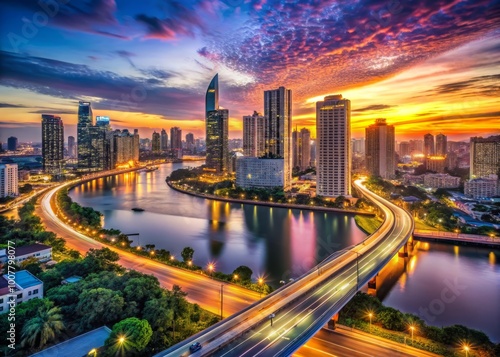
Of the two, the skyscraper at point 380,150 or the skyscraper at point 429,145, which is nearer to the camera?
the skyscraper at point 380,150

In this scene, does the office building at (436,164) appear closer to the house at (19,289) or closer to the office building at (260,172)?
the office building at (260,172)

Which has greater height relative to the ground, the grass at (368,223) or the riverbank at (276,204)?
the riverbank at (276,204)

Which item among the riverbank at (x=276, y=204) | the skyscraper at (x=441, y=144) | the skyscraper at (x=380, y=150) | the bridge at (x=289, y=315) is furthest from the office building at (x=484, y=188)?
the skyscraper at (x=441, y=144)

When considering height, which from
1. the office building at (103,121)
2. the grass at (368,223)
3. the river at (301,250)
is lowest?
the river at (301,250)

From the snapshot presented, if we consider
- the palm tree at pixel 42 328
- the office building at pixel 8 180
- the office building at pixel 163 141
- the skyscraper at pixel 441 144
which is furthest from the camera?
the office building at pixel 163 141

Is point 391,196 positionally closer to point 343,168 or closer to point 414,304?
point 343,168

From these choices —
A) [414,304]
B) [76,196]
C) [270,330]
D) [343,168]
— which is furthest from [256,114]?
[270,330]

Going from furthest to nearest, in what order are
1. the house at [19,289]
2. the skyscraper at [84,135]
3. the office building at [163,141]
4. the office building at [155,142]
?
the office building at [163,141] → the office building at [155,142] → the skyscraper at [84,135] → the house at [19,289]
